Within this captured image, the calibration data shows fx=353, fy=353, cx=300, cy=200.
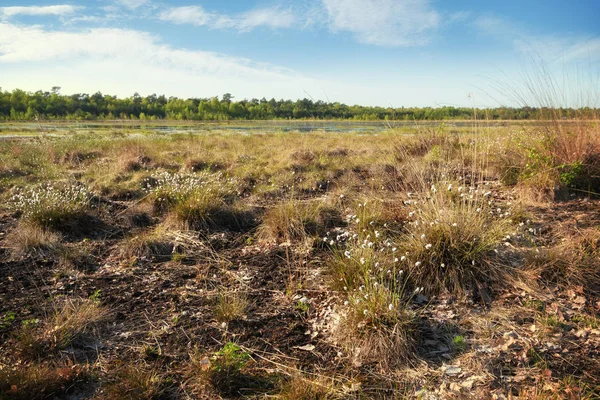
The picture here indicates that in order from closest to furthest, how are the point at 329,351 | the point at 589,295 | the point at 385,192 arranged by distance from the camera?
the point at 329,351 → the point at 589,295 → the point at 385,192

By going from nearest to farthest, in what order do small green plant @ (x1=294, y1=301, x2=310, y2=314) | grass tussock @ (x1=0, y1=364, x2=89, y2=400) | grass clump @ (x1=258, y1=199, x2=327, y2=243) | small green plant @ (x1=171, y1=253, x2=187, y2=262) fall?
1. grass tussock @ (x1=0, y1=364, x2=89, y2=400)
2. small green plant @ (x1=294, y1=301, x2=310, y2=314)
3. small green plant @ (x1=171, y1=253, x2=187, y2=262)
4. grass clump @ (x1=258, y1=199, x2=327, y2=243)

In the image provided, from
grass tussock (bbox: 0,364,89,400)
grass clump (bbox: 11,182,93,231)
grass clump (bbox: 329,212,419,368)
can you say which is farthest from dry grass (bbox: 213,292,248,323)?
grass clump (bbox: 11,182,93,231)

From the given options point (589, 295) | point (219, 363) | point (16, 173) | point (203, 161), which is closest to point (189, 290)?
point (219, 363)

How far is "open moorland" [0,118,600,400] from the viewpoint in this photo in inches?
105

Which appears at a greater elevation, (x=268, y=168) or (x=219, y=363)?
A: (x=268, y=168)

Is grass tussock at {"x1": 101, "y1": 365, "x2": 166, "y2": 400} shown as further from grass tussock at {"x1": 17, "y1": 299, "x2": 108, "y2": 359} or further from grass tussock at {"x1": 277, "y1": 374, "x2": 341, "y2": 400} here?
grass tussock at {"x1": 277, "y1": 374, "x2": 341, "y2": 400}

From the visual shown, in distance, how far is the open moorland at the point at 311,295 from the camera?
8.76 feet

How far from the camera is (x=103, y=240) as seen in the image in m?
5.34

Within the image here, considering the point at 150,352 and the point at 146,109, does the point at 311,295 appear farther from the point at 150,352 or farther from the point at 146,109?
the point at 146,109

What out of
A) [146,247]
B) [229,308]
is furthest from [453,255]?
[146,247]

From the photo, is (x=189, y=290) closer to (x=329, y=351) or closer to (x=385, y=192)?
(x=329, y=351)

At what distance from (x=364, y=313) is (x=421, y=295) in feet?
3.43

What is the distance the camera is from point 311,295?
3916mm

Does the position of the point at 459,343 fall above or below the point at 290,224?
below
